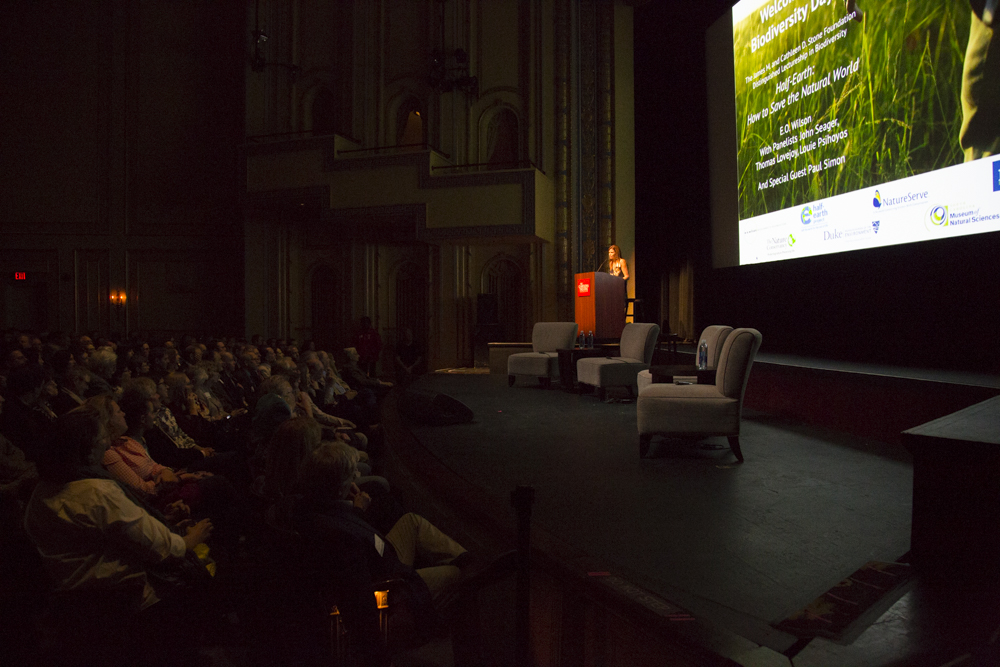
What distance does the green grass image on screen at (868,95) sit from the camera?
402 cm

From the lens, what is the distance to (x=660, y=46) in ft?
28.8

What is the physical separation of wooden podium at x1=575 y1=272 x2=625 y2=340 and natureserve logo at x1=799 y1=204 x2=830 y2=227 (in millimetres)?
2451

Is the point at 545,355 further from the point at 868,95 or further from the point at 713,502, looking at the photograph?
the point at 713,502

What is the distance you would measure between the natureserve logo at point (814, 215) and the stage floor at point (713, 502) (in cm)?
174

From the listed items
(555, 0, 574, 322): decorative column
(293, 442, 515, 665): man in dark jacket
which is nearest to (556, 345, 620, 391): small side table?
(555, 0, 574, 322): decorative column

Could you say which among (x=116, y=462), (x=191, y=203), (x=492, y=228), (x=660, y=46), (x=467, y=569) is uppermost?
(x=660, y=46)

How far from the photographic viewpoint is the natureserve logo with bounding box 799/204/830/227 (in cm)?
513

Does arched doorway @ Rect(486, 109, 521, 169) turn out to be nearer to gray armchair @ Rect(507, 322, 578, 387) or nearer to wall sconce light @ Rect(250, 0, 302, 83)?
wall sconce light @ Rect(250, 0, 302, 83)

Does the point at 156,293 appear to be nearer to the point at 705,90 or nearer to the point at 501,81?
the point at 501,81

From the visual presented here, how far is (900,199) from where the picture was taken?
173 inches

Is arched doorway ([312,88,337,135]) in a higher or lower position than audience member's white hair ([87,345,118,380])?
higher

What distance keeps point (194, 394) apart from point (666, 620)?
3.43m

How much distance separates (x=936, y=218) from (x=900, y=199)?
1.17 feet

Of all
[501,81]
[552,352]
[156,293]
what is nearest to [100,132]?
[156,293]
